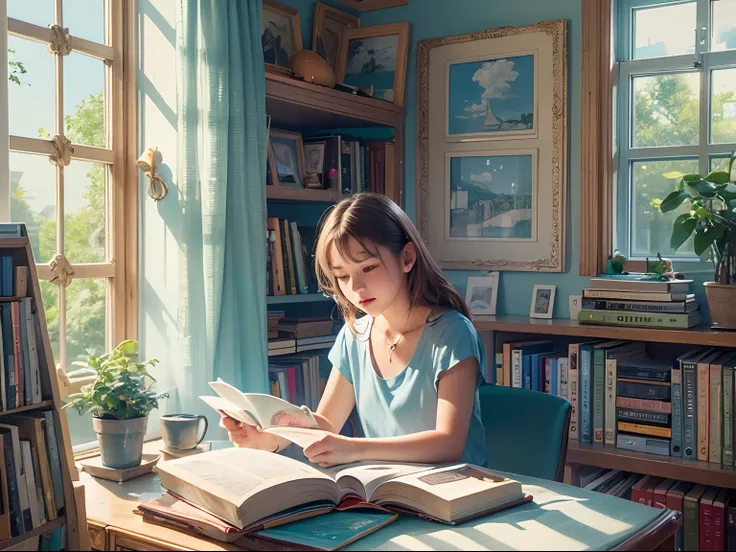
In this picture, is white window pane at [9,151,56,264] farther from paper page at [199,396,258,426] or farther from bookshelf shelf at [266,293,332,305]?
paper page at [199,396,258,426]

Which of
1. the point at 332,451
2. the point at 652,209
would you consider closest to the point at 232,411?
the point at 332,451

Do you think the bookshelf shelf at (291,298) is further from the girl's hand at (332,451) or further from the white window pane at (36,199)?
the girl's hand at (332,451)

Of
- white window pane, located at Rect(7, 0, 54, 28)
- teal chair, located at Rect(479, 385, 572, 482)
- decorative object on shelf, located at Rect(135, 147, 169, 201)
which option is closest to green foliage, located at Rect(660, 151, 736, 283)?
teal chair, located at Rect(479, 385, 572, 482)

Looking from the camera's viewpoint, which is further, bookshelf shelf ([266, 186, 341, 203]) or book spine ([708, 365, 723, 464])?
bookshelf shelf ([266, 186, 341, 203])

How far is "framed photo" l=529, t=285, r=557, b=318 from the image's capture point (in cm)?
300

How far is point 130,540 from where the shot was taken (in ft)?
4.63

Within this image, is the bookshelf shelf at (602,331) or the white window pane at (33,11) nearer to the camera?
the white window pane at (33,11)

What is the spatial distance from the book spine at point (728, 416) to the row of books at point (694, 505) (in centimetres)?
12

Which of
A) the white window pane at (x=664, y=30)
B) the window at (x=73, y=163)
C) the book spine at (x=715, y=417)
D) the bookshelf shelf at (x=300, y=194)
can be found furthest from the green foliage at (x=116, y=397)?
the white window pane at (x=664, y=30)

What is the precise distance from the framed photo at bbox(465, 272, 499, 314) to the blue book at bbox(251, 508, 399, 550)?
1.82m

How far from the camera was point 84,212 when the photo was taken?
97.1 inches

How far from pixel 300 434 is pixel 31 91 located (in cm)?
137

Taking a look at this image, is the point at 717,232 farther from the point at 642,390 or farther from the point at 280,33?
the point at 280,33

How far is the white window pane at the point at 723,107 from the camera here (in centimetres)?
280
